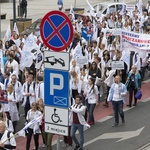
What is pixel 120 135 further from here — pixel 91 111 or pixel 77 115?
pixel 77 115

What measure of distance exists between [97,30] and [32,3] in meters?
23.3

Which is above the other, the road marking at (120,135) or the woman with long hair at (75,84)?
the woman with long hair at (75,84)

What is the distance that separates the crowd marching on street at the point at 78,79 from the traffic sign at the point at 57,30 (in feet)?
10.5

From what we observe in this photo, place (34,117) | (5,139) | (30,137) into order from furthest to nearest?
1. (30,137)
2. (34,117)
3. (5,139)

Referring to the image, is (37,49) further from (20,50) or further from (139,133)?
(139,133)

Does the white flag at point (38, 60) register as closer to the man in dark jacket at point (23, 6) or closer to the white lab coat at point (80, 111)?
the white lab coat at point (80, 111)

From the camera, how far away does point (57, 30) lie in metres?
8.23

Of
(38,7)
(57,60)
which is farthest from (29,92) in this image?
(38,7)

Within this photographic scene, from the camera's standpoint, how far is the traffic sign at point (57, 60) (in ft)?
26.3

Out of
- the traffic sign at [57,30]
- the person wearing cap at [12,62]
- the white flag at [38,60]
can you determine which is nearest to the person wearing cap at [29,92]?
the person wearing cap at [12,62]

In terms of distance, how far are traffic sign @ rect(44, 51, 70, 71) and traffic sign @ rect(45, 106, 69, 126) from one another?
2.04 feet

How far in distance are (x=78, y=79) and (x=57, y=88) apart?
7837 mm

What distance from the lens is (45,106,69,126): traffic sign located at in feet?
26.6

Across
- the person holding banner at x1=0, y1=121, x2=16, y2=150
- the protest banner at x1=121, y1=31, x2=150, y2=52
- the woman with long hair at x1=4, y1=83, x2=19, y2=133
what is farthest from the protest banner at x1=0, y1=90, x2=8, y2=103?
the protest banner at x1=121, y1=31, x2=150, y2=52
